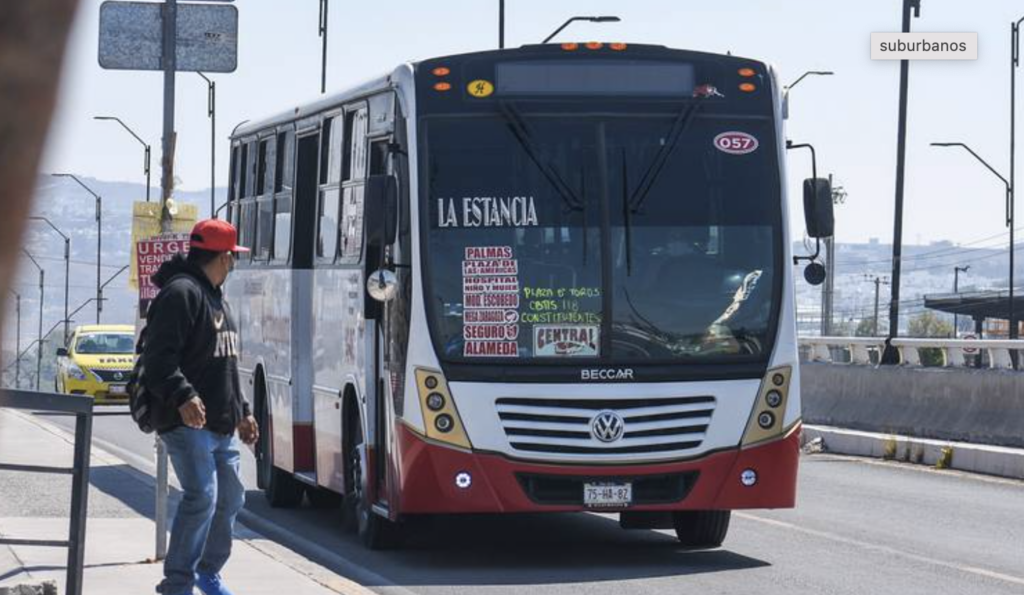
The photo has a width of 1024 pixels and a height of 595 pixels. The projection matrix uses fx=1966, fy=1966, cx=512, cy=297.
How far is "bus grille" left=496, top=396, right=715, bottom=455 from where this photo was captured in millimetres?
11750

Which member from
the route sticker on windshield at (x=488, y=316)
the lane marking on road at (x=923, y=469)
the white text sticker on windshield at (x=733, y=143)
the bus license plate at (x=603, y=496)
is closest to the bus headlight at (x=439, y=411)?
the route sticker on windshield at (x=488, y=316)

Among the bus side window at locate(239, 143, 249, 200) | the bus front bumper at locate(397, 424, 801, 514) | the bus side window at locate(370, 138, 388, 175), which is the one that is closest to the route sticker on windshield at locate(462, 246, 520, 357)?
the bus front bumper at locate(397, 424, 801, 514)

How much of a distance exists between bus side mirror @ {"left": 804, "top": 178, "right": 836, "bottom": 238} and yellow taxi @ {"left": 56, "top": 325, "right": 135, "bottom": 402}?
26662mm

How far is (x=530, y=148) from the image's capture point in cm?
1211

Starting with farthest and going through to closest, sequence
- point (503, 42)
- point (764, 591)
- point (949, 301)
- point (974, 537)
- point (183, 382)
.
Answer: point (949, 301) → point (503, 42) → point (974, 537) → point (764, 591) → point (183, 382)

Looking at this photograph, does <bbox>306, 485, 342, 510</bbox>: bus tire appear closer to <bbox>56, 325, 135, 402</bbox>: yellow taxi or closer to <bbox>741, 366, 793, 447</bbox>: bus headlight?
<bbox>741, 366, 793, 447</bbox>: bus headlight

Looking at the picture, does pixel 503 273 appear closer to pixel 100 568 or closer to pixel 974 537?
pixel 100 568

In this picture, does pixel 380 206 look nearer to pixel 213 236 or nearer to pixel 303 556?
pixel 303 556

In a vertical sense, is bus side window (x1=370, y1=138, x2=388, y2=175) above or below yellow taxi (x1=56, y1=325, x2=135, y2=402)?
above

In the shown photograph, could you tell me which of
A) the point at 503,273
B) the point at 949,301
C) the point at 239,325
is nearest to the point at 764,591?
the point at 503,273

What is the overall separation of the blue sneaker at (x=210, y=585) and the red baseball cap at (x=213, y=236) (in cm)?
143

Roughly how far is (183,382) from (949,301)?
72367mm

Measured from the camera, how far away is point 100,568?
1105 cm

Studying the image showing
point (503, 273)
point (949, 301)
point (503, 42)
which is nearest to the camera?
point (503, 273)
